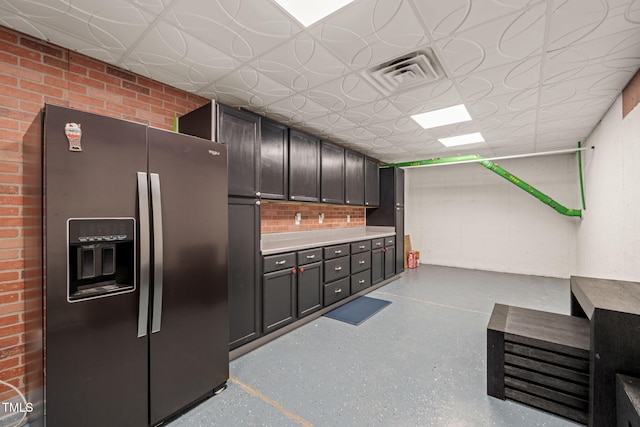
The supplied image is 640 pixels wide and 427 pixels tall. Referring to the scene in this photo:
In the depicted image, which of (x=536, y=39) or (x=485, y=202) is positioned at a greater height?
(x=536, y=39)

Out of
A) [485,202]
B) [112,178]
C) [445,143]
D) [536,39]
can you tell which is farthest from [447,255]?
[112,178]

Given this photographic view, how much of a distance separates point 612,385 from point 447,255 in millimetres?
5451

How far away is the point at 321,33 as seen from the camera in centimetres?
178

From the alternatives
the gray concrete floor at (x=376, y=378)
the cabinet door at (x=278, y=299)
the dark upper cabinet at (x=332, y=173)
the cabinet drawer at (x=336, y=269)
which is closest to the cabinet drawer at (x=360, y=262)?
the cabinet drawer at (x=336, y=269)

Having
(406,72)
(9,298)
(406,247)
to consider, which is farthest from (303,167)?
(406,247)

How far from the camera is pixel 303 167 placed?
360 cm

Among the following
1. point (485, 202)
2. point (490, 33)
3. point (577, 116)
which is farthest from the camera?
point (485, 202)

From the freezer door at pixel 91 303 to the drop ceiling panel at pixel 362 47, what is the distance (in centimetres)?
76

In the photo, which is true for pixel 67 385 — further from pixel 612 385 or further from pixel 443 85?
pixel 443 85

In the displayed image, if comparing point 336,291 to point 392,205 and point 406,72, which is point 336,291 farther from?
point 406,72

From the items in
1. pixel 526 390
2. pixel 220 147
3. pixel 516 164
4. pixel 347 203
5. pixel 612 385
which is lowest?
pixel 526 390

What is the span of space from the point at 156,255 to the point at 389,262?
4310mm

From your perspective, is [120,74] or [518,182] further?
[518,182]

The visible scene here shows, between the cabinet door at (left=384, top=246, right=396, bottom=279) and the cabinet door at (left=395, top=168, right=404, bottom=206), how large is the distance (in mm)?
1005
